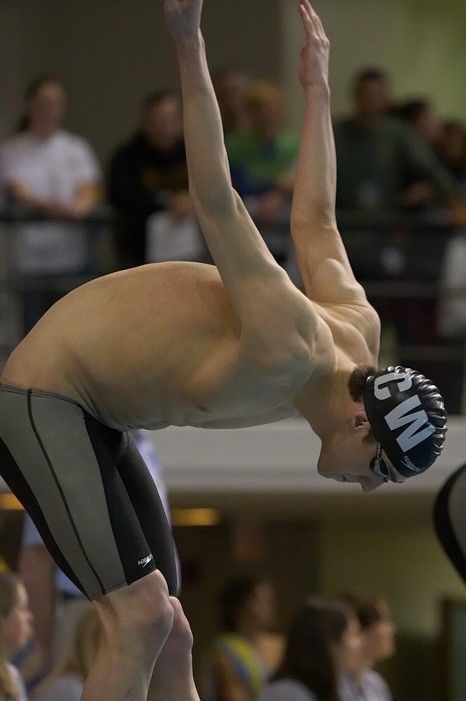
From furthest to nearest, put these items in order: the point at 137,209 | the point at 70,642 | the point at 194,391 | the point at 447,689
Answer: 1. the point at 447,689
2. the point at 137,209
3. the point at 70,642
4. the point at 194,391

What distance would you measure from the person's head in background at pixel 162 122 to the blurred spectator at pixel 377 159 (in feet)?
2.49

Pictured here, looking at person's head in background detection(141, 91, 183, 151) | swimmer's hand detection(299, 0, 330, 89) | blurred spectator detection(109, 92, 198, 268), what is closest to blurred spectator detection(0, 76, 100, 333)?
blurred spectator detection(109, 92, 198, 268)

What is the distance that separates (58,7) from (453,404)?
4559 mm

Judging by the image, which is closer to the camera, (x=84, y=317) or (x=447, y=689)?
(x=84, y=317)

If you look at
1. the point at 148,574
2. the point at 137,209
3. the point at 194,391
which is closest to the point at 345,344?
the point at 194,391

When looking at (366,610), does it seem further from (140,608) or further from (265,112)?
(140,608)

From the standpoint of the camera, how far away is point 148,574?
11.2 feet

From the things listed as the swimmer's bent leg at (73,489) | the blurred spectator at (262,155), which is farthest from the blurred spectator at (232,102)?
the swimmer's bent leg at (73,489)

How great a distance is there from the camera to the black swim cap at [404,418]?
3271 millimetres

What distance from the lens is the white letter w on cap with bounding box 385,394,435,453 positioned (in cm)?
327

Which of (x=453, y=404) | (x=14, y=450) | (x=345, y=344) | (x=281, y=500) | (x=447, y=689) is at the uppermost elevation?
(x=345, y=344)

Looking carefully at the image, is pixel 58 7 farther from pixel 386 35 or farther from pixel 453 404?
pixel 453 404

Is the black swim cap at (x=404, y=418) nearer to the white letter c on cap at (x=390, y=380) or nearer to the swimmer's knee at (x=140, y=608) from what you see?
the white letter c on cap at (x=390, y=380)

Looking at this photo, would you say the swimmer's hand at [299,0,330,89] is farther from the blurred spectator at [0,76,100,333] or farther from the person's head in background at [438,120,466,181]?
the person's head in background at [438,120,466,181]
